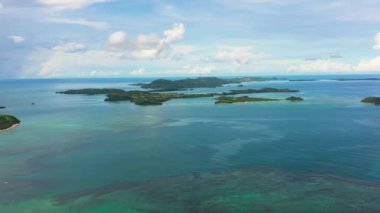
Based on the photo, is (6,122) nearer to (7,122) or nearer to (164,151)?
(7,122)

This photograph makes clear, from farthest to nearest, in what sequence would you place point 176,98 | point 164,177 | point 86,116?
point 176,98, point 86,116, point 164,177

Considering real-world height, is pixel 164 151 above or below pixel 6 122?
below

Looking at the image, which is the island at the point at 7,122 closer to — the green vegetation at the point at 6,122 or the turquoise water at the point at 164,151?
the green vegetation at the point at 6,122

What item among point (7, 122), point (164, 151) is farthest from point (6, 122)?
point (164, 151)

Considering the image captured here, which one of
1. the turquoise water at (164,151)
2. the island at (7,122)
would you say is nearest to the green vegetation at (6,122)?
the island at (7,122)

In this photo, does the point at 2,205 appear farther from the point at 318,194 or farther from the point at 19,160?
the point at 318,194

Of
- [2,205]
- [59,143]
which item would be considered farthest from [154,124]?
[2,205]

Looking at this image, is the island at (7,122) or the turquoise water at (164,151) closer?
the turquoise water at (164,151)

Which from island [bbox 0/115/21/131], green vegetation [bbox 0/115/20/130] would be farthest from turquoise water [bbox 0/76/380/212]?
green vegetation [bbox 0/115/20/130]

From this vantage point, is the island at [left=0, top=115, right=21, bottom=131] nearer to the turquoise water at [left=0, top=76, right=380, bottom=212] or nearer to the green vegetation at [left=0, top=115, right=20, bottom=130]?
the green vegetation at [left=0, top=115, right=20, bottom=130]

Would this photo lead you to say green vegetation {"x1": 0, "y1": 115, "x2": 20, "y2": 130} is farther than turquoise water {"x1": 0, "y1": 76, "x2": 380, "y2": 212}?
Yes

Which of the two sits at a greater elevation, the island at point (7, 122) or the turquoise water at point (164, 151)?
the island at point (7, 122)
